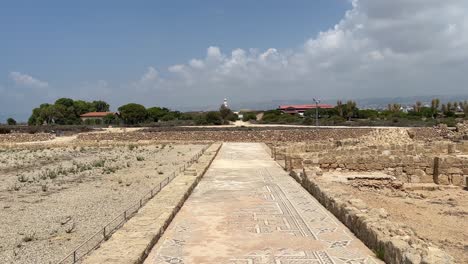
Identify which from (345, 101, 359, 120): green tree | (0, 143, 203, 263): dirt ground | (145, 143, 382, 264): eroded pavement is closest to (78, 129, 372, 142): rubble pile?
(0, 143, 203, 263): dirt ground

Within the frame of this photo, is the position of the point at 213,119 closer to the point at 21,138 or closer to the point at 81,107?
the point at 21,138

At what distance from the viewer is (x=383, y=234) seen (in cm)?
608

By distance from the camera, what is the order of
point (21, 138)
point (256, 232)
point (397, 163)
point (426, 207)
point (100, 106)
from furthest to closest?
point (100, 106), point (21, 138), point (397, 163), point (426, 207), point (256, 232)

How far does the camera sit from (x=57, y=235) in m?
8.05

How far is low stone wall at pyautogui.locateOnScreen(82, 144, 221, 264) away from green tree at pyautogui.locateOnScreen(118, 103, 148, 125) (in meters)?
68.0

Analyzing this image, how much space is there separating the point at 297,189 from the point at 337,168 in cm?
397

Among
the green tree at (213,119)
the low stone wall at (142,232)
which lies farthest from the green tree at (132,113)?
the low stone wall at (142,232)

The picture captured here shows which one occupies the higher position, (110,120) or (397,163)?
(110,120)

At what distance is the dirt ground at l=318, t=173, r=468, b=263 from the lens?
766 cm

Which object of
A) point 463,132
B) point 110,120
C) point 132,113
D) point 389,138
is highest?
point 132,113

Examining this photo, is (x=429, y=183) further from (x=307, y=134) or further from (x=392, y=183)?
(x=307, y=134)

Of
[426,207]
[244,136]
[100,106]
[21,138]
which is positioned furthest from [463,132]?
[100,106]

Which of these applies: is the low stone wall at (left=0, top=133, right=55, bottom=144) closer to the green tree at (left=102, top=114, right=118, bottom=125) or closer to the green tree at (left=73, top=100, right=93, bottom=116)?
the green tree at (left=102, top=114, right=118, bottom=125)

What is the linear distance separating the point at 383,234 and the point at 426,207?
5.32 m
